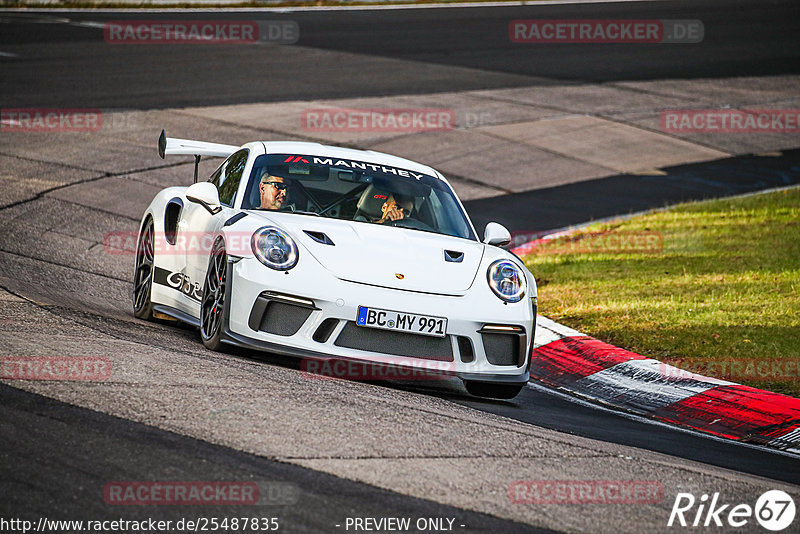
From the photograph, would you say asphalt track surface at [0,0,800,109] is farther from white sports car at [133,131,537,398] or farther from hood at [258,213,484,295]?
hood at [258,213,484,295]

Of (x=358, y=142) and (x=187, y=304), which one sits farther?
(x=358, y=142)

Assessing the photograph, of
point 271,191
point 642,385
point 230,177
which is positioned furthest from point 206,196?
point 642,385

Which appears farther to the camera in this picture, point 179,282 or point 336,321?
point 179,282

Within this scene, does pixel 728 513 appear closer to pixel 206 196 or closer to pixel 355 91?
pixel 206 196

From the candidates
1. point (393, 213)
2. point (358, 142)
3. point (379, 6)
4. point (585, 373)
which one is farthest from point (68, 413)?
point (379, 6)

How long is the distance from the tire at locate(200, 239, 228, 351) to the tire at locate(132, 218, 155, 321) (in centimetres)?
117

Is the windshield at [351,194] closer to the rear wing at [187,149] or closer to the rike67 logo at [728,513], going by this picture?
the rear wing at [187,149]

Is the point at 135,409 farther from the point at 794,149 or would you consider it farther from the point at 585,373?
the point at 794,149

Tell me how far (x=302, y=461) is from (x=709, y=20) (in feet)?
102

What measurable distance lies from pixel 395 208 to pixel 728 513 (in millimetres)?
3623

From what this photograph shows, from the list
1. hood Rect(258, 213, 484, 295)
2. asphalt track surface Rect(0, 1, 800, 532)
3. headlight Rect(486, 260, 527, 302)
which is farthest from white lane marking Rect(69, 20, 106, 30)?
headlight Rect(486, 260, 527, 302)

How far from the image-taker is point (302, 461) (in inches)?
195

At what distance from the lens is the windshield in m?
7.77

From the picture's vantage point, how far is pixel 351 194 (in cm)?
798
